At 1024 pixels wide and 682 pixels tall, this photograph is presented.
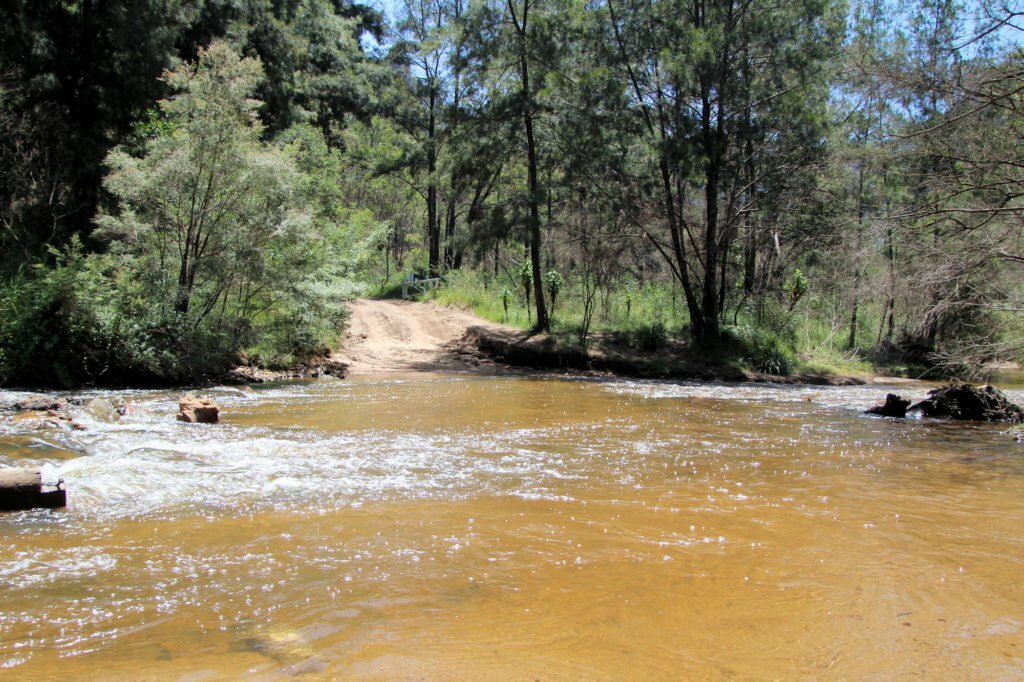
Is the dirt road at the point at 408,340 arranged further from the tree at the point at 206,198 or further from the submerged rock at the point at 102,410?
the submerged rock at the point at 102,410

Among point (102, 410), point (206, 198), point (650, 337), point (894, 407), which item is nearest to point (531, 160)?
point (650, 337)

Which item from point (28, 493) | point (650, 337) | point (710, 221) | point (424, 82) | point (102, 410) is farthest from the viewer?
point (424, 82)

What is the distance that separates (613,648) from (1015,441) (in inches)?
349

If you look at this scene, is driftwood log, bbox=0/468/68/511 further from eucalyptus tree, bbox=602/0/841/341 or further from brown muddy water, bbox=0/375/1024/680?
eucalyptus tree, bbox=602/0/841/341

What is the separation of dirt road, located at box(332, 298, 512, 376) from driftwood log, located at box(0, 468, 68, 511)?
11819 mm

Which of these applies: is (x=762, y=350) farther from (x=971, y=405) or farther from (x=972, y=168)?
(x=972, y=168)

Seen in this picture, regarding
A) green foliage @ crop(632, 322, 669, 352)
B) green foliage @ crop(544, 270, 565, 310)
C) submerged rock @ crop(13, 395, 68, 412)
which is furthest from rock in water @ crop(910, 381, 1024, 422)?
submerged rock @ crop(13, 395, 68, 412)

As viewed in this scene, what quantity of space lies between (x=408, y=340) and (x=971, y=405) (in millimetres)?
16116

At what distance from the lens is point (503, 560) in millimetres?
4375

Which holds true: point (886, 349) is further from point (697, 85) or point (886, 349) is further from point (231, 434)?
point (231, 434)

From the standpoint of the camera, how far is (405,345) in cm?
2212

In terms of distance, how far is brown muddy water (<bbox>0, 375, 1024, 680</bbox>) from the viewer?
3.23 metres

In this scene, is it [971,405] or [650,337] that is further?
[650,337]

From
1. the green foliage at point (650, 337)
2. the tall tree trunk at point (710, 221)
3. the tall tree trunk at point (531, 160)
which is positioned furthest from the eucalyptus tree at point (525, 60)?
the tall tree trunk at point (710, 221)
